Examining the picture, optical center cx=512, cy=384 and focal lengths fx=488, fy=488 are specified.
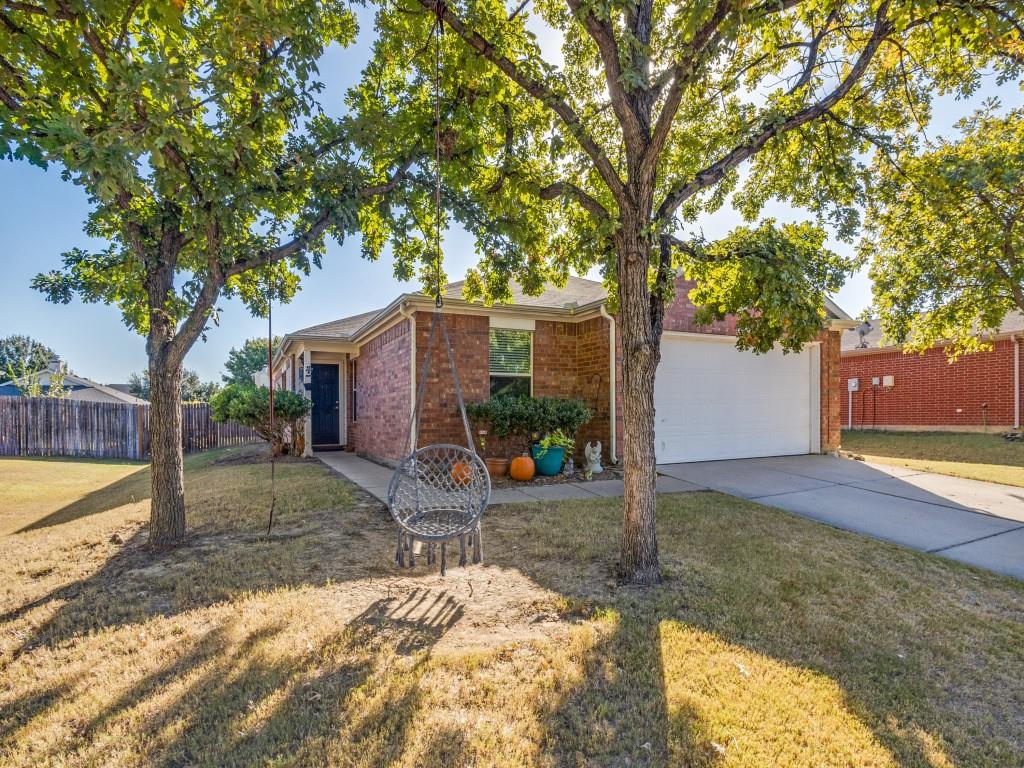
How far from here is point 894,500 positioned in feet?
20.9

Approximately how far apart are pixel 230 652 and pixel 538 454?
224 inches

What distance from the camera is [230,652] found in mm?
2711

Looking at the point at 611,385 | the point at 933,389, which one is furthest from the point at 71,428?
the point at 933,389

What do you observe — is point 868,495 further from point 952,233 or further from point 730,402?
point 952,233

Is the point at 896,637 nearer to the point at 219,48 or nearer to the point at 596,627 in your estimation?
the point at 596,627

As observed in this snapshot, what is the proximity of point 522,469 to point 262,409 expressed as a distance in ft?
20.4

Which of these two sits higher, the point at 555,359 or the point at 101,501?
the point at 555,359

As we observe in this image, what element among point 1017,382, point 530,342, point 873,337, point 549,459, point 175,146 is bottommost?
point 549,459

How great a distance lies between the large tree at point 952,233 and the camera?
18.5 ft

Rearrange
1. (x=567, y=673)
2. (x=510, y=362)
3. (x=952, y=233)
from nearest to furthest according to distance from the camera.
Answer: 1. (x=567, y=673)
2. (x=952, y=233)
3. (x=510, y=362)

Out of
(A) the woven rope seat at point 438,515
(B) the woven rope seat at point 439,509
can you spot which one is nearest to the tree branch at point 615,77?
(A) the woven rope seat at point 438,515

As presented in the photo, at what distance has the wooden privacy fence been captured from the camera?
42.9 ft

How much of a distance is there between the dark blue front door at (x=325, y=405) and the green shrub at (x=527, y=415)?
21.4ft

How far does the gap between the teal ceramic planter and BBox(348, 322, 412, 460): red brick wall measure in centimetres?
218
